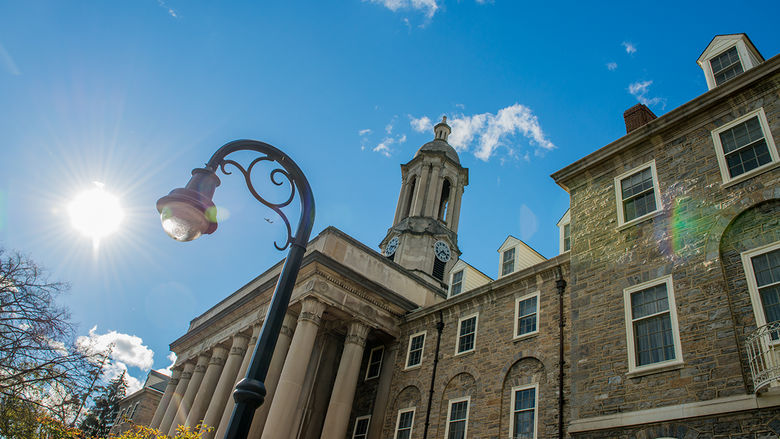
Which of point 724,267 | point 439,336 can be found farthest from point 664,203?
point 439,336

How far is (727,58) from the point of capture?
671 inches

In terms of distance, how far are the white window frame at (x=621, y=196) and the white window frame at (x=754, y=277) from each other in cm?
298

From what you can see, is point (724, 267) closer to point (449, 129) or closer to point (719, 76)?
point (719, 76)

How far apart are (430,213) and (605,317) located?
100 feet

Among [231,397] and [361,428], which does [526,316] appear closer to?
[361,428]

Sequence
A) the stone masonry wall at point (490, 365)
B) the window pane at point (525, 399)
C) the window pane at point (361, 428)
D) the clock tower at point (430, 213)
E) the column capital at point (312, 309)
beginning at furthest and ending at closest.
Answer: the clock tower at point (430, 213) < the column capital at point (312, 309) < the window pane at point (361, 428) < the stone masonry wall at point (490, 365) < the window pane at point (525, 399)

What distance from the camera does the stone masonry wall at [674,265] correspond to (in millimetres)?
12570

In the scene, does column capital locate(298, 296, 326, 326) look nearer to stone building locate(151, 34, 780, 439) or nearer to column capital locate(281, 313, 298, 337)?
stone building locate(151, 34, 780, 439)

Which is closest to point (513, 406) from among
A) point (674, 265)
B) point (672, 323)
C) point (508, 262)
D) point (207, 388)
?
point (672, 323)

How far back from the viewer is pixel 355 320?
2759cm

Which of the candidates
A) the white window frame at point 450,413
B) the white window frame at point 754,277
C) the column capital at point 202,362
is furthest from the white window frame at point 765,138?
the column capital at point 202,362

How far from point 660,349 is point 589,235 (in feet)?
16.1

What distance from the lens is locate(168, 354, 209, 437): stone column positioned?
35784 mm

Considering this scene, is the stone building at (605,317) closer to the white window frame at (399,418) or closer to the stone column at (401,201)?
the white window frame at (399,418)
